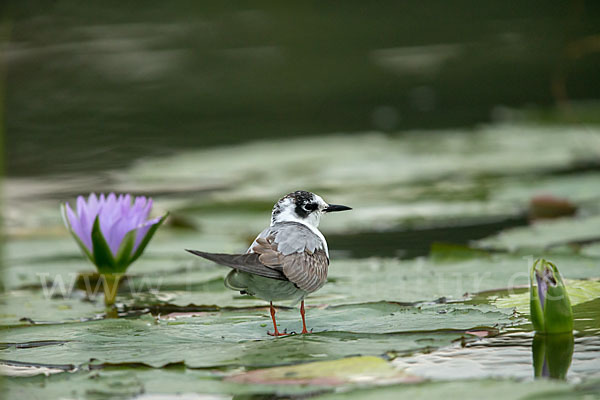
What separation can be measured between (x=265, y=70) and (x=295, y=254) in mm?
9453

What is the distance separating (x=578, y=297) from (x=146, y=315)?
1804 mm

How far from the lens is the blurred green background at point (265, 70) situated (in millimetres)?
9047

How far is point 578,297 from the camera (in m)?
3.40

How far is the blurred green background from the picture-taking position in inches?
356

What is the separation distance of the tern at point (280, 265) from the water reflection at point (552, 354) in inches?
33.0

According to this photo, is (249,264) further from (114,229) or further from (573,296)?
(573,296)

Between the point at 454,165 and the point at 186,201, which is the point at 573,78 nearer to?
the point at 454,165

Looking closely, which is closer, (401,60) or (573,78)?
(573,78)

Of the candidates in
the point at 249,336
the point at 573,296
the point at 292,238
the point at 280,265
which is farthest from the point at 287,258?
the point at 573,296

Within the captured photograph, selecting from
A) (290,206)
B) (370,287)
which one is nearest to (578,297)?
(370,287)

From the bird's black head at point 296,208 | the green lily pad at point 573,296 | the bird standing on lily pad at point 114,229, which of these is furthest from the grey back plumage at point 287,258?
the green lily pad at point 573,296

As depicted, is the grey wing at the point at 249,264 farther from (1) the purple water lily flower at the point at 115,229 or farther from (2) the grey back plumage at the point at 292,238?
(1) the purple water lily flower at the point at 115,229

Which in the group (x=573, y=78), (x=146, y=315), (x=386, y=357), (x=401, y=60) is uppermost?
(x=401, y=60)

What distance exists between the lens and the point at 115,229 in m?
3.66
